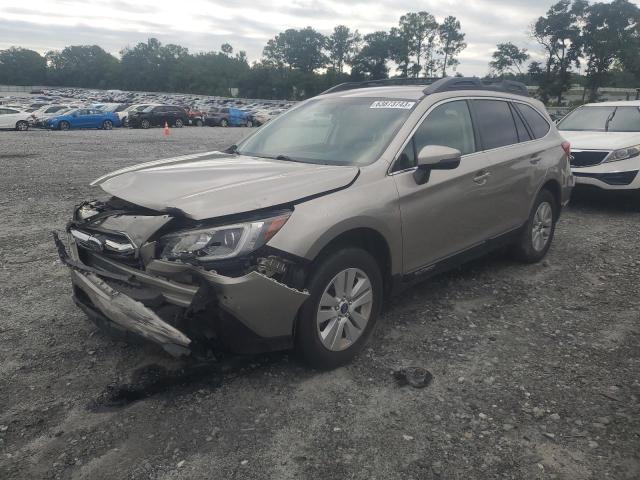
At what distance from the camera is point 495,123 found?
16.5ft

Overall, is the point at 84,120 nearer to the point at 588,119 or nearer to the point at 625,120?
the point at 588,119

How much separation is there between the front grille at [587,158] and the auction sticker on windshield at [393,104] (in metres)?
5.32

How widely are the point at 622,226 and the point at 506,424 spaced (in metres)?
5.75

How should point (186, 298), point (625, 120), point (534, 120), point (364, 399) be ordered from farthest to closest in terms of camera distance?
point (625, 120), point (534, 120), point (364, 399), point (186, 298)

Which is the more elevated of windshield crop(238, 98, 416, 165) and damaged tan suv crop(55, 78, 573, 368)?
windshield crop(238, 98, 416, 165)

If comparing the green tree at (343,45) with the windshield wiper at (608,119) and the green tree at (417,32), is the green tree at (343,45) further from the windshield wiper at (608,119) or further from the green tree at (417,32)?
the windshield wiper at (608,119)

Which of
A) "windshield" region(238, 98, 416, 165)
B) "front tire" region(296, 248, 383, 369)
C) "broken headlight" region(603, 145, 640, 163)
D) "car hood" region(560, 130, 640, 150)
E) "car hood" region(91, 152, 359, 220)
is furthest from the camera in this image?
"car hood" region(560, 130, 640, 150)

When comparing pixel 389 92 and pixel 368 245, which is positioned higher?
pixel 389 92

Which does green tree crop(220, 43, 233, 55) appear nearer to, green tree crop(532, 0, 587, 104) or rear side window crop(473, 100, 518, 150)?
green tree crop(532, 0, 587, 104)

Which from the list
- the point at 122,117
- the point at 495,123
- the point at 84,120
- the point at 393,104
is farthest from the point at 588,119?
the point at 122,117

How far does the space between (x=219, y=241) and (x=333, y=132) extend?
67.2 inches

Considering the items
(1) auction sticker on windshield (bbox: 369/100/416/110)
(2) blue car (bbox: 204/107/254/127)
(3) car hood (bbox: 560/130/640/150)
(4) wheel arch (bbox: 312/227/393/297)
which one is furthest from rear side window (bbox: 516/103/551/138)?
(2) blue car (bbox: 204/107/254/127)

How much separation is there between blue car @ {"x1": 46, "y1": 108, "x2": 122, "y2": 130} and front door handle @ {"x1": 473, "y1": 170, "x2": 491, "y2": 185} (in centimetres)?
3041

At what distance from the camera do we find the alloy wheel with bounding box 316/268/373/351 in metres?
3.38
